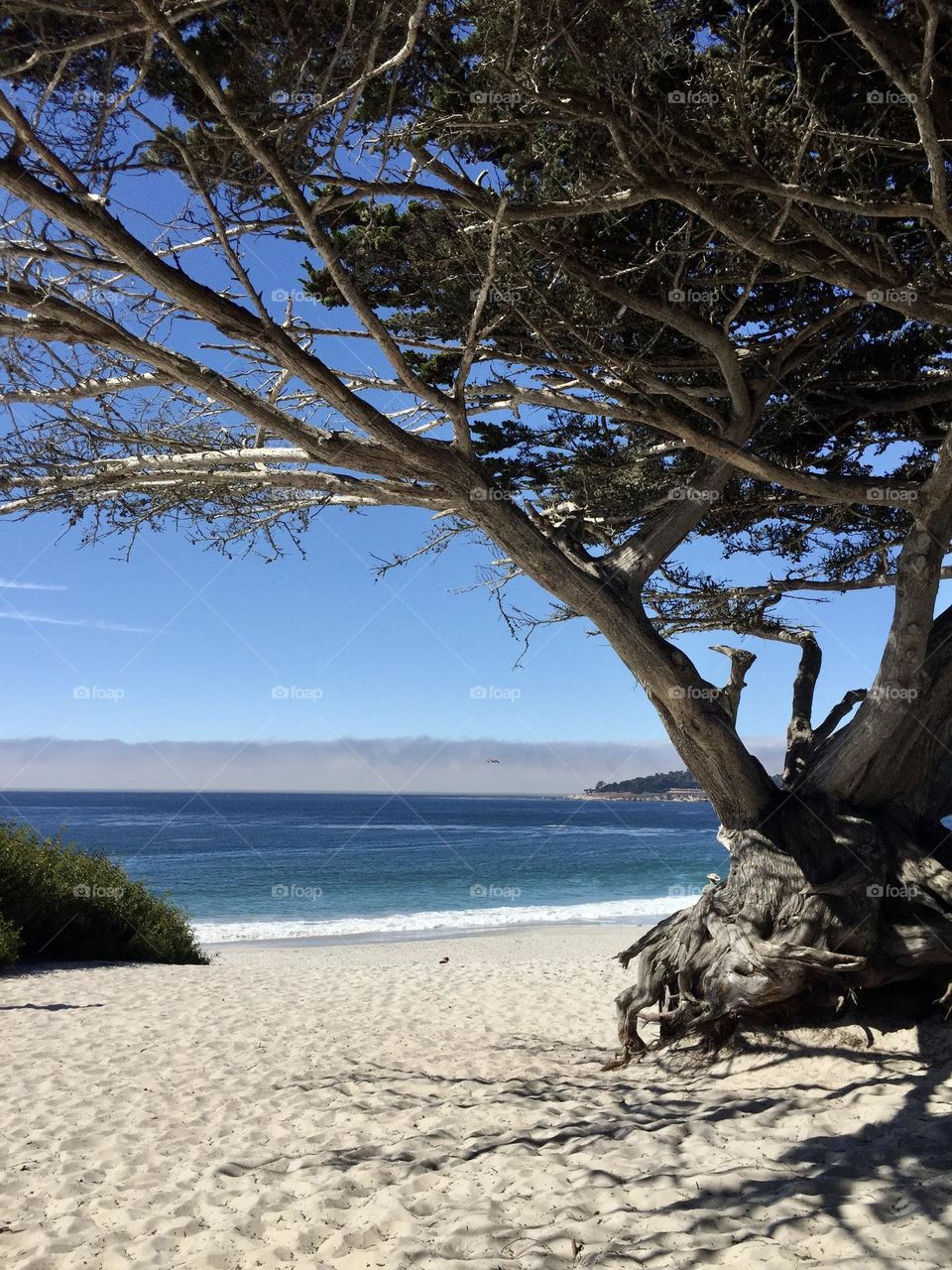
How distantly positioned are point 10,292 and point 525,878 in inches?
1320

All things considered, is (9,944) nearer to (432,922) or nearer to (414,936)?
(414,936)

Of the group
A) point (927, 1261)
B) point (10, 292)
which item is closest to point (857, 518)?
point (927, 1261)

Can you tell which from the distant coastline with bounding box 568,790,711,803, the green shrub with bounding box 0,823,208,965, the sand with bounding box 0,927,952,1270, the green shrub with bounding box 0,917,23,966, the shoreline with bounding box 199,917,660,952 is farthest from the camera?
the distant coastline with bounding box 568,790,711,803

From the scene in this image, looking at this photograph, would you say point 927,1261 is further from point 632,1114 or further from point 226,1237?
→ point 226,1237

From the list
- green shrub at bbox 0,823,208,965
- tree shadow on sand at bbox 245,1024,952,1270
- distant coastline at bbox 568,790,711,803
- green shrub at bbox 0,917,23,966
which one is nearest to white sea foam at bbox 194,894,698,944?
green shrub at bbox 0,823,208,965

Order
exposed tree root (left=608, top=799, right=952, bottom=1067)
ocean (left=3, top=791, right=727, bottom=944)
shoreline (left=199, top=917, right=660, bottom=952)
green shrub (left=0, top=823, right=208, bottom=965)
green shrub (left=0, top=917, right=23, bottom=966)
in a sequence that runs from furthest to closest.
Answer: ocean (left=3, top=791, right=727, bottom=944)
shoreline (left=199, top=917, right=660, bottom=952)
green shrub (left=0, top=823, right=208, bottom=965)
green shrub (left=0, top=917, right=23, bottom=966)
exposed tree root (left=608, top=799, right=952, bottom=1067)

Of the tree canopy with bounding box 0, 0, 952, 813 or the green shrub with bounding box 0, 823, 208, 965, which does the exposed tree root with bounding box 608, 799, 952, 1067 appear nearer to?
the tree canopy with bounding box 0, 0, 952, 813

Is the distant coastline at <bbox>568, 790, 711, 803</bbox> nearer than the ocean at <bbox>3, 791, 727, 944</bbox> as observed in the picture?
No

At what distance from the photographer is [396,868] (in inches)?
1457

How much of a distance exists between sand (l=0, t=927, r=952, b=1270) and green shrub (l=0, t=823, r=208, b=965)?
3760mm

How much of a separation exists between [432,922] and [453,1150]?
1935cm

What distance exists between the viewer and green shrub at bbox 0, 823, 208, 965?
11.0 m

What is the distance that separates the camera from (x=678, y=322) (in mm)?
5184

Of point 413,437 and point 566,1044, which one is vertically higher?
point 413,437
